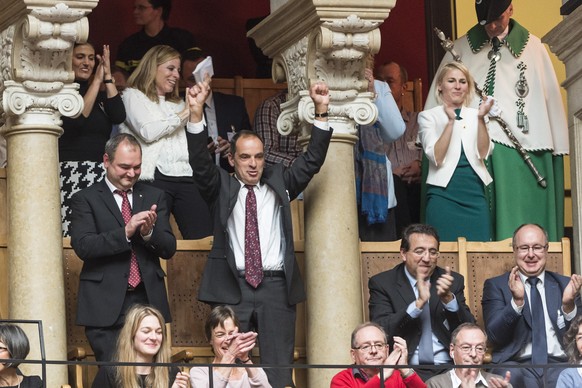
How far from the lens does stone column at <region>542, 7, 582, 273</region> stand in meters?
14.0

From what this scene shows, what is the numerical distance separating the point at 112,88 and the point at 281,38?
1.01m

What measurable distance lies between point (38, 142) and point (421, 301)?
225cm

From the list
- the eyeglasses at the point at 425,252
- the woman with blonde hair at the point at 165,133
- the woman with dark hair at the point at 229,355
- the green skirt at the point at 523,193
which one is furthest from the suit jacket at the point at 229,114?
the woman with dark hair at the point at 229,355

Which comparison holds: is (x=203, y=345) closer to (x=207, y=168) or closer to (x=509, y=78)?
(x=207, y=168)

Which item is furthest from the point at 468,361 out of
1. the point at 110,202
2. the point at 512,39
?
the point at 512,39

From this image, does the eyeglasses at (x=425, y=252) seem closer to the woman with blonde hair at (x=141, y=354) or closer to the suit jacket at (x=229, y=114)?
the woman with blonde hair at (x=141, y=354)

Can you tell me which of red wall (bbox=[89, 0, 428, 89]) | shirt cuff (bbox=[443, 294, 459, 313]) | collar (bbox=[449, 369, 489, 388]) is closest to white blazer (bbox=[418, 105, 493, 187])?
shirt cuff (bbox=[443, 294, 459, 313])

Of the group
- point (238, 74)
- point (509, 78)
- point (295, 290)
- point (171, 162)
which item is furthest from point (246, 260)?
point (238, 74)

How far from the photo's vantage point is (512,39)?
14570 mm

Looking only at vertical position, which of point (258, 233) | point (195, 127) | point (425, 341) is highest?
point (195, 127)

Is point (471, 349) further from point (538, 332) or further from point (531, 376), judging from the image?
point (538, 332)

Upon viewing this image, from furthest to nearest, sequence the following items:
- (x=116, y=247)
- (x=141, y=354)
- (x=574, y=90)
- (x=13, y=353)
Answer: (x=574, y=90)
(x=116, y=247)
(x=141, y=354)
(x=13, y=353)

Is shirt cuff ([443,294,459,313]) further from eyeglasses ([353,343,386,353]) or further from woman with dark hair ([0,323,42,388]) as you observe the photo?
woman with dark hair ([0,323,42,388])

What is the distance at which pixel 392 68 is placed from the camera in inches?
599
